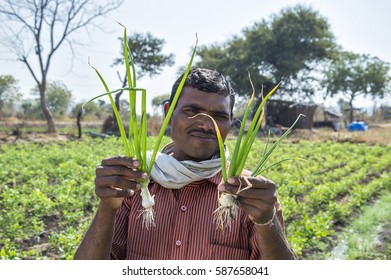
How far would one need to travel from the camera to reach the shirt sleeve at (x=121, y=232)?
71.4 inches

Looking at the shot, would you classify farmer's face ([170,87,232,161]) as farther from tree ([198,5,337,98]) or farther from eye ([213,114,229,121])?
tree ([198,5,337,98])

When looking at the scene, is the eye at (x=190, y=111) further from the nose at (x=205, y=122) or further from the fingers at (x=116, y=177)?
the fingers at (x=116, y=177)

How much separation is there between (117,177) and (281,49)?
1104 inches

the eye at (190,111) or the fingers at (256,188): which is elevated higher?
the eye at (190,111)

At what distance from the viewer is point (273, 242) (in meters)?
1.53

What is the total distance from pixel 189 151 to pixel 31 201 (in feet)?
13.6

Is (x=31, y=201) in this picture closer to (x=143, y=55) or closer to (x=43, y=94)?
(x=43, y=94)

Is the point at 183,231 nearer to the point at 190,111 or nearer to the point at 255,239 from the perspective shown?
the point at 255,239

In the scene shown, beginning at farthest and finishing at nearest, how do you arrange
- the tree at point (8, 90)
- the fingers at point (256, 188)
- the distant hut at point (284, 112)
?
the tree at point (8, 90) < the distant hut at point (284, 112) < the fingers at point (256, 188)

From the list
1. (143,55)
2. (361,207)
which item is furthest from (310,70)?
(361,207)

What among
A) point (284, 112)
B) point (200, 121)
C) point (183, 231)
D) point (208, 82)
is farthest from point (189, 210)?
point (284, 112)

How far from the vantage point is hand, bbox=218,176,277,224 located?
1398mm

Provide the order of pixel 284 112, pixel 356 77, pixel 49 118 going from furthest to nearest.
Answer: pixel 356 77
pixel 284 112
pixel 49 118

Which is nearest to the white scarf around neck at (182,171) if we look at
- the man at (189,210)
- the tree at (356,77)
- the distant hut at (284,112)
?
the man at (189,210)
